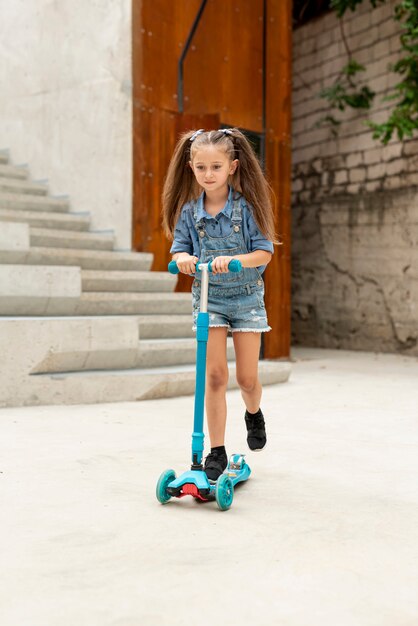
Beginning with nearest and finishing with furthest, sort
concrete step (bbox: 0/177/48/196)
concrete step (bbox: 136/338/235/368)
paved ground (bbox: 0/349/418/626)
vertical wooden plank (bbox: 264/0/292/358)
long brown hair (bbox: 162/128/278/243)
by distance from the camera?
1. paved ground (bbox: 0/349/418/626)
2. long brown hair (bbox: 162/128/278/243)
3. concrete step (bbox: 136/338/235/368)
4. concrete step (bbox: 0/177/48/196)
5. vertical wooden plank (bbox: 264/0/292/358)

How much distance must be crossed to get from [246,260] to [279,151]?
491cm

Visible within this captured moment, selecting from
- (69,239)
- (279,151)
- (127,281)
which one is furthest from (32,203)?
(279,151)

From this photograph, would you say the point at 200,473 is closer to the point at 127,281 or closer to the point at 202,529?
the point at 202,529

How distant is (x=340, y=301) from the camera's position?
339 inches

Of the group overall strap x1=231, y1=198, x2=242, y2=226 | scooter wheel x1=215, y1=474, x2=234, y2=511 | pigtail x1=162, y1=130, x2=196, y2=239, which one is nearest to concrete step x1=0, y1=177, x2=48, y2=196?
pigtail x1=162, y1=130, x2=196, y2=239

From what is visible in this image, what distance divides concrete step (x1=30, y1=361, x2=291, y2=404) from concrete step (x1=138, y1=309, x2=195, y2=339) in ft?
1.89

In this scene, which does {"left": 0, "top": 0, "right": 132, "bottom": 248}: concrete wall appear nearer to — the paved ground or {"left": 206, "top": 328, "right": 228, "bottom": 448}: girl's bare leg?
the paved ground

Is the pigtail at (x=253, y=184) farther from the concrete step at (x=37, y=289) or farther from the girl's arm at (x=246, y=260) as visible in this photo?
the concrete step at (x=37, y=289)

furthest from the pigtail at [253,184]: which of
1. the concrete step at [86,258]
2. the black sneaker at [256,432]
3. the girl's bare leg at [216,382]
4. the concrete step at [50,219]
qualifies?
the concrete step at [50,219]

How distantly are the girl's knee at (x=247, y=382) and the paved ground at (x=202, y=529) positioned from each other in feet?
1.05

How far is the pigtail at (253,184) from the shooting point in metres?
2.35

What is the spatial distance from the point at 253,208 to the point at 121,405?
2037 mm

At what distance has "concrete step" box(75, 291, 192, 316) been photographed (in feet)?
16.1

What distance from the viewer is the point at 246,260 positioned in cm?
227
